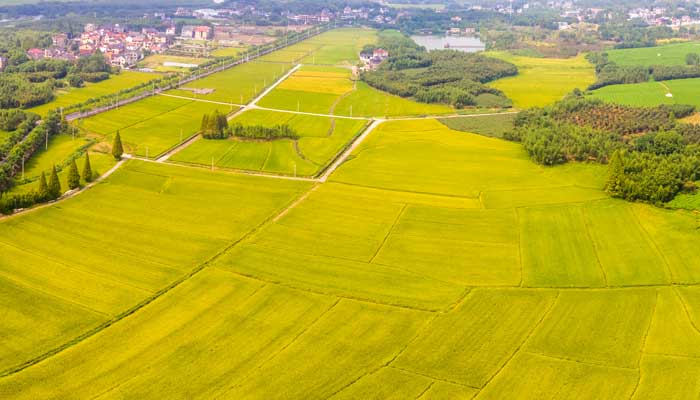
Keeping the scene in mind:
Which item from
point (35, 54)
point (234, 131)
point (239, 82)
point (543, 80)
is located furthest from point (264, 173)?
point (35, 54)

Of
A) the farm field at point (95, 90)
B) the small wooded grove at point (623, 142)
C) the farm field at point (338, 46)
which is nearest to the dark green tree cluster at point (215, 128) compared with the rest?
the farm field at point (95, 90)

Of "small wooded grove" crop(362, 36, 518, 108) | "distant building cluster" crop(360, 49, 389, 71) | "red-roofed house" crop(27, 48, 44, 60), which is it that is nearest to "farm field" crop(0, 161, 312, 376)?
"small wooded grove" crop(362, 36, 518, 108)

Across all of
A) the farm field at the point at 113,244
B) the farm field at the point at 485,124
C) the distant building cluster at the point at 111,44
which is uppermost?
the distant building cluster at the point at 111,44

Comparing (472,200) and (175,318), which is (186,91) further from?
(175,318)

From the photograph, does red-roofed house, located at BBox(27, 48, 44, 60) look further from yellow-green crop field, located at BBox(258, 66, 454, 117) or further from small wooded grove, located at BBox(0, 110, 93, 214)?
small wooded grove, located at BBox(0, 110, 93, 214)

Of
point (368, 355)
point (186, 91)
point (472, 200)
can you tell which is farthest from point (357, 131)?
point (368, 355)

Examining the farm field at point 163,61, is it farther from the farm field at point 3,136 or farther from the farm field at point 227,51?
the farm field at point 3,136
